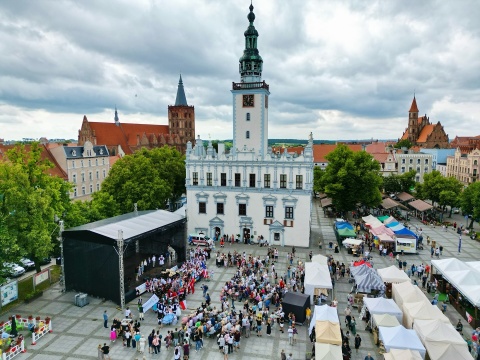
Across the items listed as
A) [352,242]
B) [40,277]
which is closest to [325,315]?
[352,242]

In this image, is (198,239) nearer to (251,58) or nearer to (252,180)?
(252,180)

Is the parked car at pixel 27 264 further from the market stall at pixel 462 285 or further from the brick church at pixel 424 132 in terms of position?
the brick church at pixel 424 132

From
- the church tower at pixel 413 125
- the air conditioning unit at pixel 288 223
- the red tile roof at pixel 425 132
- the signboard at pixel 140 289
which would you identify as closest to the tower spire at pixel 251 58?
the air conditioning unit at pixel 288 223

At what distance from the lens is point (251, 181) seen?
3672 centimetres

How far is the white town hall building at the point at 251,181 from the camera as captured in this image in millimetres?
35500

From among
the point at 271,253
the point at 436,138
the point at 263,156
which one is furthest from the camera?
the point at 436,138

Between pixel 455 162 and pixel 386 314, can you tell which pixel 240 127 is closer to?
pixel 386 314

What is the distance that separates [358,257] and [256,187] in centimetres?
1212

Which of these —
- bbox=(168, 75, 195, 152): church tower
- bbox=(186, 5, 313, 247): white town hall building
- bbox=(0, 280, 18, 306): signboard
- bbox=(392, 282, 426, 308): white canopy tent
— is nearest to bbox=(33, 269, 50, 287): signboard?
bbox=(0, 280, 18, 306): signboard

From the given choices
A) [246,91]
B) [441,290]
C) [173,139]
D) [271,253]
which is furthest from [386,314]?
[173,139]

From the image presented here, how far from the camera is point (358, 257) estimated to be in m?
32.7

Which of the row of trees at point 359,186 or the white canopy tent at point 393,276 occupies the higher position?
the row of trees at point 359,186

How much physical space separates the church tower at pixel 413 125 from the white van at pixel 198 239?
11250 centimetres

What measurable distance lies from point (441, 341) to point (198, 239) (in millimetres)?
24586
